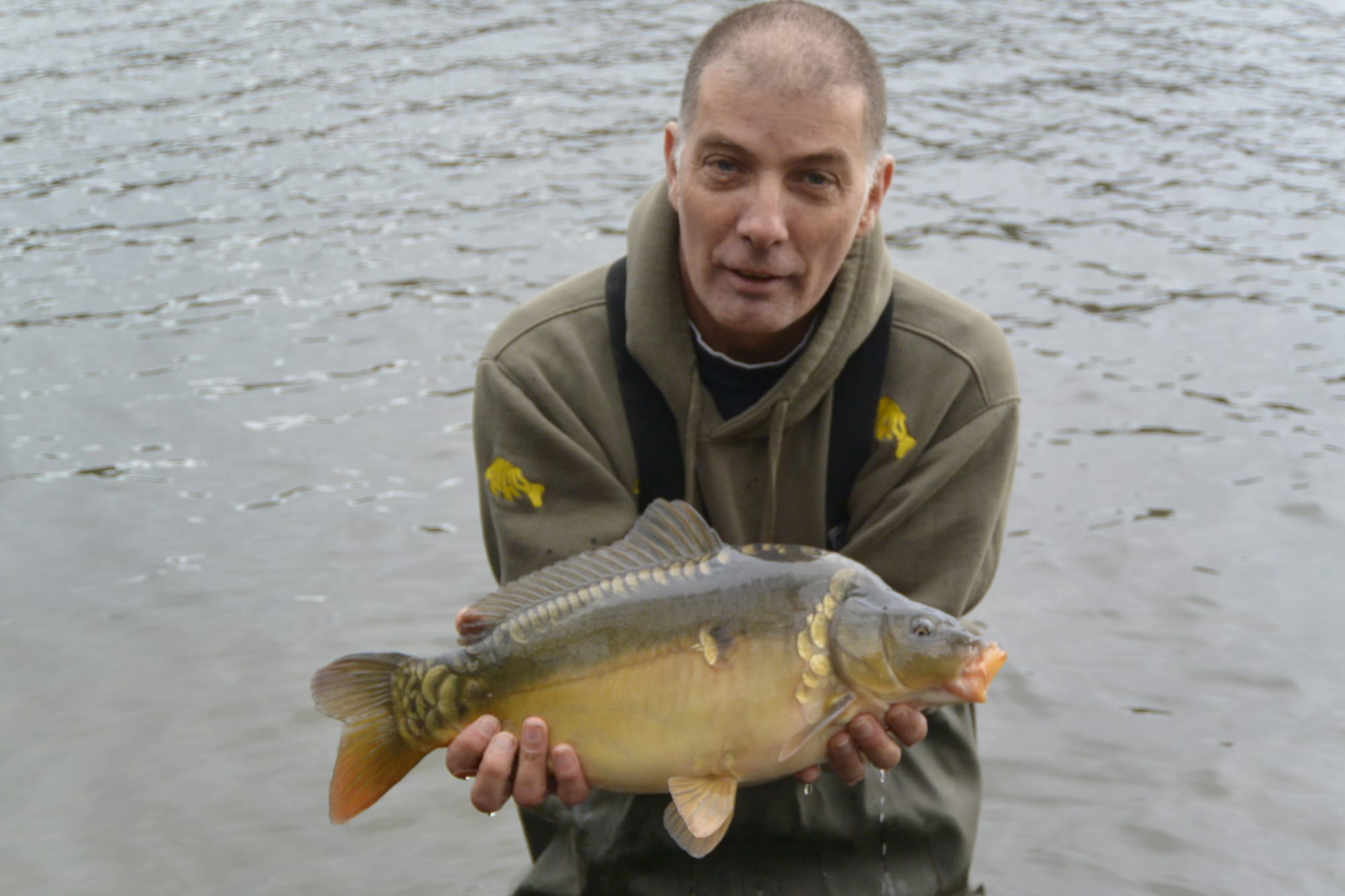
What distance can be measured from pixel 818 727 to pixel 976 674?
13.4 inches

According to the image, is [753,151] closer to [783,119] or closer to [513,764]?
[783,119]

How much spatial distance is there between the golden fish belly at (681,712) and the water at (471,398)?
1.61 metres

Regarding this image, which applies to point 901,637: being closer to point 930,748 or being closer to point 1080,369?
point 930,748

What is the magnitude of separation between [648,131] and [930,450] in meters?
8.20

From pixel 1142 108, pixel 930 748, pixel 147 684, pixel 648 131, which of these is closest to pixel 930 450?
pixel 930 748

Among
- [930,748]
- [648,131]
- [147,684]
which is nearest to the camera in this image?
[930,748]

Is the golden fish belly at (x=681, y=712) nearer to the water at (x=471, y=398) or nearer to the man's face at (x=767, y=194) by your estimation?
the man's face at (x=767, y=194)

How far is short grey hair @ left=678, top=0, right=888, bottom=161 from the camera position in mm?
3686

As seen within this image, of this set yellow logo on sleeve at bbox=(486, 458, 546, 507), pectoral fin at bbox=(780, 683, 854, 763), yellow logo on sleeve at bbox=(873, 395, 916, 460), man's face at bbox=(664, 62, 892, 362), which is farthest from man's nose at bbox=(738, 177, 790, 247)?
pectoral fin at bbox=(780, 683, 854, 763)

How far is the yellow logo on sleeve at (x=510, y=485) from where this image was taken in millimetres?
3986

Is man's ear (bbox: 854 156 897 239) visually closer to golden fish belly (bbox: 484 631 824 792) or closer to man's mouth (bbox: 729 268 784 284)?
man's mouth (bbox: 729 268 784 284)

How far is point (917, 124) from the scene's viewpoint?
11945mm

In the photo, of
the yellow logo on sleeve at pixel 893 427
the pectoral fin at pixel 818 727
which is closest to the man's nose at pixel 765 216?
the yellow logo on sleeve at pixel 893 427

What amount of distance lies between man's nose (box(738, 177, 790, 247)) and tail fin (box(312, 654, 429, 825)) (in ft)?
4.16
